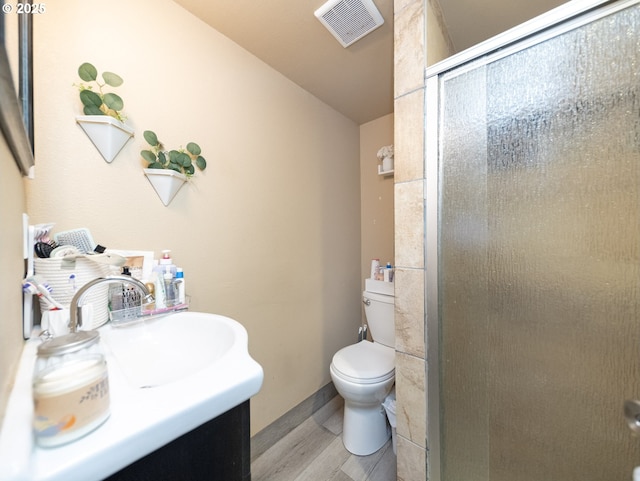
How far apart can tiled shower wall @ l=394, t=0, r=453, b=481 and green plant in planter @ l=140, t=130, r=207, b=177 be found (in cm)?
92

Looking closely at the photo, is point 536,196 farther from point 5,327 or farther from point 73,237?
point 73,237

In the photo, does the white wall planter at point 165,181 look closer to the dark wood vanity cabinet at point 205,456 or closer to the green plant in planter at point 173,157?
the green plant in planter at point 173,157

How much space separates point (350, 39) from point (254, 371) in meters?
1.59

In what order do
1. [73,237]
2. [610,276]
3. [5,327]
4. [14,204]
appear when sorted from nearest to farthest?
1. [5,327]
2. [14,204]
3. [610,276]
4. [73,237]

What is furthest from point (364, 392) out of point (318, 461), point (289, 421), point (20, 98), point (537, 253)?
point (20, 98)

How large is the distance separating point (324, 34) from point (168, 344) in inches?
63.1

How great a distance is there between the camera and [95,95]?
86 centimetres

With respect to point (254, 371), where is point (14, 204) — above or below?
above

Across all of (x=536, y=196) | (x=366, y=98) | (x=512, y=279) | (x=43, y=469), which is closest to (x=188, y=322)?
(x=43, y=469)

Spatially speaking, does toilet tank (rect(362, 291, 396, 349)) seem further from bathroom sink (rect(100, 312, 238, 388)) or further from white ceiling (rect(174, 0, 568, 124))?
white ceiling (rect(174, 0, 568, 124))

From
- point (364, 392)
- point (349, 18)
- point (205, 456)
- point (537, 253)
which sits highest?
point (349, 18)

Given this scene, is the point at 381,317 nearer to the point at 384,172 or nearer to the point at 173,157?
the point at 384,172

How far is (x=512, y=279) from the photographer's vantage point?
0.84m

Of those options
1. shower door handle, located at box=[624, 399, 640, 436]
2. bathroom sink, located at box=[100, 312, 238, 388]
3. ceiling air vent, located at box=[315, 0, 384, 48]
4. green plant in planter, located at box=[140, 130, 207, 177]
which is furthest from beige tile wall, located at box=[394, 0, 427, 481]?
green plant in planter, located at box=[140, 130, 207, 177]
